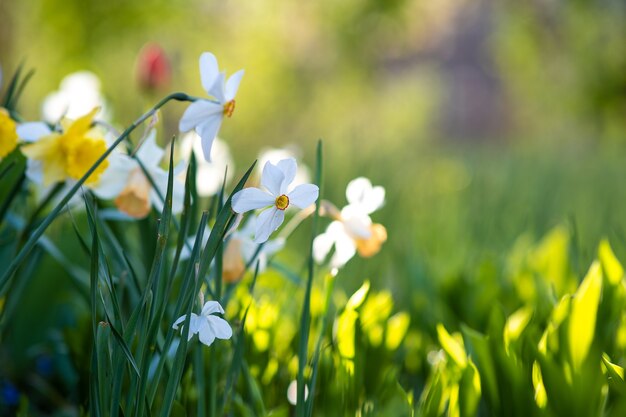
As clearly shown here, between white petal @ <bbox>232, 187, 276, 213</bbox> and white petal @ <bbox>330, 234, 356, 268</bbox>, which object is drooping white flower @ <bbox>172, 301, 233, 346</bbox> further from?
white petal @ <bbox>330, 234, 356, 268</bbox>

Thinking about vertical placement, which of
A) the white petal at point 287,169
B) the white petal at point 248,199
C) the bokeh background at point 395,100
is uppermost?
Answer: the white petal at point 287,169

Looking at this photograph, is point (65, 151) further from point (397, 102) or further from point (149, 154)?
point (397, 102)

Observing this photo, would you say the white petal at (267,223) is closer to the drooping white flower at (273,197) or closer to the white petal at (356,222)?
the drooping white flower at (273,197)

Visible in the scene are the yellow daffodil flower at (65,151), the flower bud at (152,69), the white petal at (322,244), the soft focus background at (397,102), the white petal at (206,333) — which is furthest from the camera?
the soft focus background at (397,102)

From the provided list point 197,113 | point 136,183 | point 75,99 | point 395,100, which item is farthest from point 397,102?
point 197,113

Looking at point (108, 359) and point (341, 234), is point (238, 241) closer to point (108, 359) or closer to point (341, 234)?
point (341, 234)

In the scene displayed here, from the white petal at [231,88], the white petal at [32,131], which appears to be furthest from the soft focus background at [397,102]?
the white petal at [32,131]

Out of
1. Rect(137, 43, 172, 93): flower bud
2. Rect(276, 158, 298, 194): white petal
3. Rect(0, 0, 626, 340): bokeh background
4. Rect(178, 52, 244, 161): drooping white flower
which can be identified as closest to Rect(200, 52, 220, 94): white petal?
Rect(178, 52, 244, 161): drooping white flower
